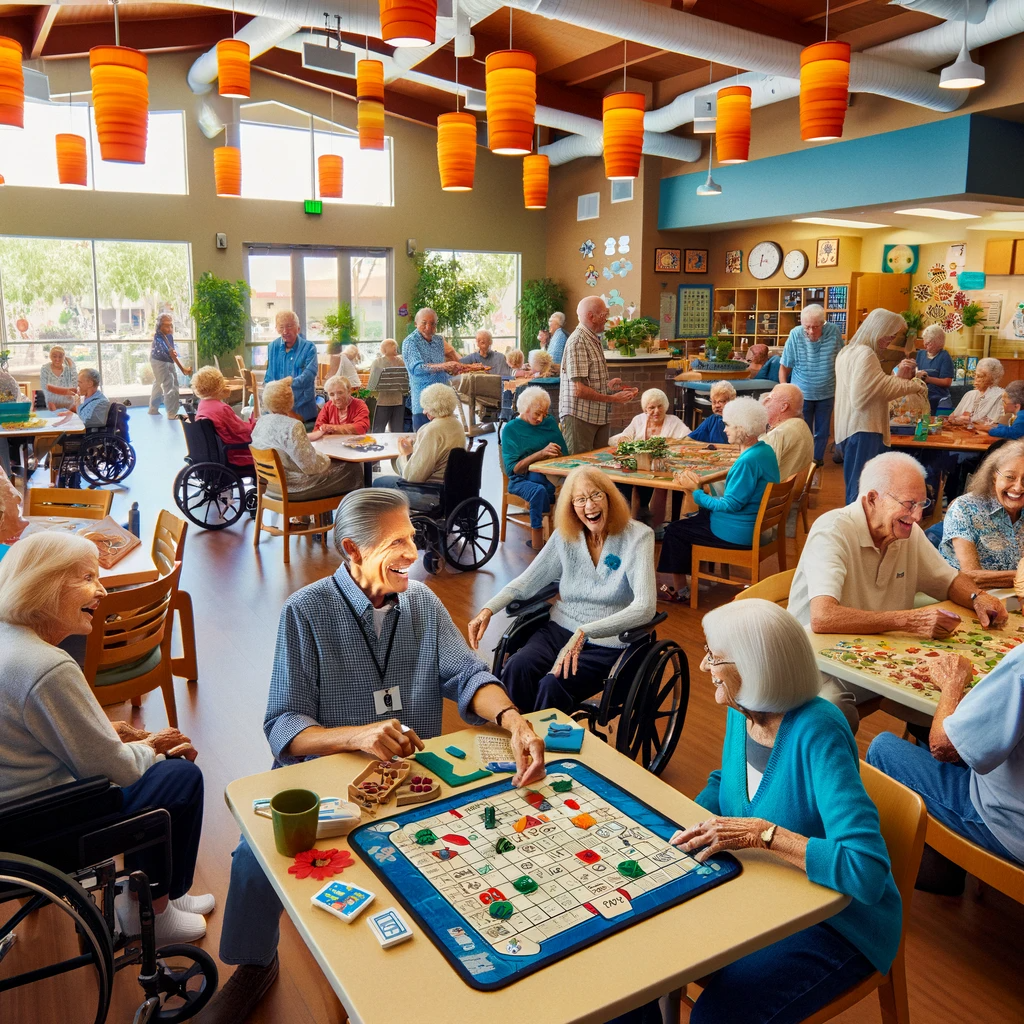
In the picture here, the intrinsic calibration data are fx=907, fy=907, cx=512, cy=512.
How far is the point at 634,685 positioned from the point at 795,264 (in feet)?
40.9

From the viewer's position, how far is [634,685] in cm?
290

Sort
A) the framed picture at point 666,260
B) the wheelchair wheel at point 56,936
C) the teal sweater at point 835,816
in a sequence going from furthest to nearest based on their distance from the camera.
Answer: the framed picture at point 666,260
the wheelchair wheel at point 56,936
the teal sweater at point 835,816

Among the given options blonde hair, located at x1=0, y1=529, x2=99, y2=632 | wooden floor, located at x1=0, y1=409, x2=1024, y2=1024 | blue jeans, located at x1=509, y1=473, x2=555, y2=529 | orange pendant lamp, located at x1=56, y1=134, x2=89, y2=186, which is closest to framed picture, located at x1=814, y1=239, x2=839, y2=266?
wooden floor, located at x1=0, y1=409, x2=1024, y2=1024

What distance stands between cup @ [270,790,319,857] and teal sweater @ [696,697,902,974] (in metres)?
0.89

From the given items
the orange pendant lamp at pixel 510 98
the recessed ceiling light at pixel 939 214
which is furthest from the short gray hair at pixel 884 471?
the recessed ceiling light at pixel 939 214

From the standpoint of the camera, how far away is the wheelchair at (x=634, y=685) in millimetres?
2920

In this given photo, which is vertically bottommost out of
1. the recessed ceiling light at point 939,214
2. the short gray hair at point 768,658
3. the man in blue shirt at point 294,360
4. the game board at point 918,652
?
the game board at point 918,652

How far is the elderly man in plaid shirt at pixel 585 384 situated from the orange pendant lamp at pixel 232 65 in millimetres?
2838

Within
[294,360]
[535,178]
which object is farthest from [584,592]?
[535,178]

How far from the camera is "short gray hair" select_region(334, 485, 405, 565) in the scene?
2332 mm

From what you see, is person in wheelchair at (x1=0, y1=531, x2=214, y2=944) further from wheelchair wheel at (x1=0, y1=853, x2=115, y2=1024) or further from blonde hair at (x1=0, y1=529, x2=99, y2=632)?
wheelchair wheel at (x1=0, y1=853, x2=115, y2=1024)

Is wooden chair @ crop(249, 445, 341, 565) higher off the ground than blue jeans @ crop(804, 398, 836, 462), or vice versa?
blue jeans @ crop(804, 398, 836, 462)

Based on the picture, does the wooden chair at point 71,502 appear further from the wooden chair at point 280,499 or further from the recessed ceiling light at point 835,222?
the recessed ceiling light at point 835,222

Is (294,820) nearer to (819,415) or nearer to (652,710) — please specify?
(652,710)
